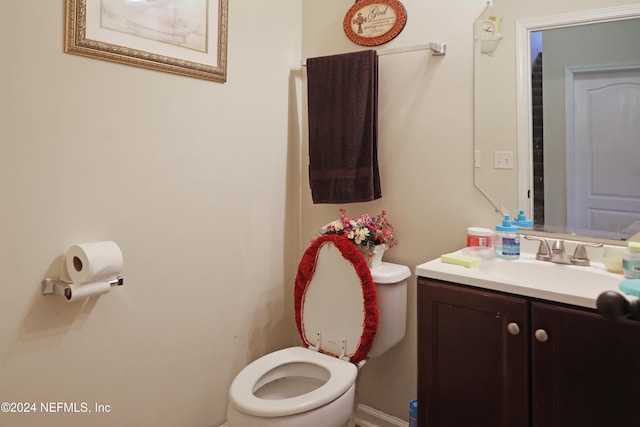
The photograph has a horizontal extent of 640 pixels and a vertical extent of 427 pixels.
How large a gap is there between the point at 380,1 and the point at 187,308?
1.59m

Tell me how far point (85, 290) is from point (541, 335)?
136cm

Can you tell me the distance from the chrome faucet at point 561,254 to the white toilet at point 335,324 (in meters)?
0.54

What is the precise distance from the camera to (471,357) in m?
1.30

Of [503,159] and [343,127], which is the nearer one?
[503,159]

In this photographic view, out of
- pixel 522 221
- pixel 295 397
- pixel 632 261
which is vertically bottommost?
pixel 295 397

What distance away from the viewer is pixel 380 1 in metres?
1.93

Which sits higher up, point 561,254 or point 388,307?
point 561,254

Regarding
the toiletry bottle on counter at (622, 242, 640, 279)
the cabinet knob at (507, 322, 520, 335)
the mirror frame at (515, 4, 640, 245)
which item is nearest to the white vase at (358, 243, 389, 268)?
the mirror frame at (515, 4, 640, 245)

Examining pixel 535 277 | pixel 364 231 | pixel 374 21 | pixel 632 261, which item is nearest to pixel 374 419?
pixel 364 231

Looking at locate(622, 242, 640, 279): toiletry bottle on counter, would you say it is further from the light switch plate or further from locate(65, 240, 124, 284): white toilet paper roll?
locate(65, 240, 124, 284): white toilet paper roll

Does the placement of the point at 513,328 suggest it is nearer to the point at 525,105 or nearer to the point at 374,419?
the point at 525,105

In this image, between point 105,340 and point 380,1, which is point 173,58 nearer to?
point 380,1

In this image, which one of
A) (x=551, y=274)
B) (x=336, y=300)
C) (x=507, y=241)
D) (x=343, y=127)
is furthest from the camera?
(x=343, y=127)

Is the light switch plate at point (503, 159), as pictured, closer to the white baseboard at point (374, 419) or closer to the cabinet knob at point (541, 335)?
the cabinet knob at point (541, 335)
